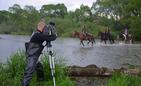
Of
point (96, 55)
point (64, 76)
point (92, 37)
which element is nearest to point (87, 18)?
point (92, 37)

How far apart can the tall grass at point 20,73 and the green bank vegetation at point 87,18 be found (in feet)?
176

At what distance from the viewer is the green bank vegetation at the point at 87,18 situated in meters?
79.2

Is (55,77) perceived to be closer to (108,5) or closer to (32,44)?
(32,44)

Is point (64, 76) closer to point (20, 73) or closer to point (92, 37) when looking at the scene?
point (20, 73)

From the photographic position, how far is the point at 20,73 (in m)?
11.1

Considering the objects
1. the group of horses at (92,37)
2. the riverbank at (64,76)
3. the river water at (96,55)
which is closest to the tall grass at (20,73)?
the riverbank at (64,76)

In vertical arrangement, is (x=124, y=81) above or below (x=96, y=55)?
above

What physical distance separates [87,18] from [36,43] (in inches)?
4338

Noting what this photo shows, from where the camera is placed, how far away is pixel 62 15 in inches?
5792

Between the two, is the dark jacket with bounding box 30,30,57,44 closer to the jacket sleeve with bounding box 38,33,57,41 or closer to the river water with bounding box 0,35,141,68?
the jacket sleeve with bounding box 38,33,57,41

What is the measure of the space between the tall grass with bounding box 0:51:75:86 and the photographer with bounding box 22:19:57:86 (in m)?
0.61

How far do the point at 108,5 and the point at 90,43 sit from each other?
179 ft

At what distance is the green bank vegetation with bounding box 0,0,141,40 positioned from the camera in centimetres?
7925

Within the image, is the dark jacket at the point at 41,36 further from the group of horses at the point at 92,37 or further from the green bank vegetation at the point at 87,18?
the green bank vegetation at the point at 87,18
